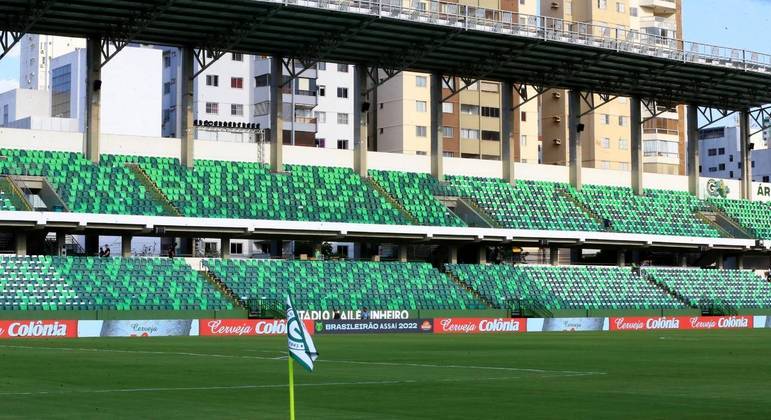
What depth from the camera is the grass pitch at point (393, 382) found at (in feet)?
68.5

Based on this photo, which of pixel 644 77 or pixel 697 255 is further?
pixel 697 255

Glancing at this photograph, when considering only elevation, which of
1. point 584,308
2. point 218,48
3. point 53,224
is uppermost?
point 218,48

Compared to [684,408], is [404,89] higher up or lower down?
higher up

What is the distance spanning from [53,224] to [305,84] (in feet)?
219

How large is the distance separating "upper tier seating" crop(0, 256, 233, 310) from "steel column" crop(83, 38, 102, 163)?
7325 millimetres

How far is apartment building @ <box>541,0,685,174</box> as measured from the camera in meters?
132

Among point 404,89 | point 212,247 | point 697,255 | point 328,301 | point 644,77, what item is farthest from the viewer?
point 404,89

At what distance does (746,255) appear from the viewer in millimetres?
99625

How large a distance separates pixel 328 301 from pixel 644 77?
99.4 ft

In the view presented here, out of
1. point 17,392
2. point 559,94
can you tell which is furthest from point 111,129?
point 17,392

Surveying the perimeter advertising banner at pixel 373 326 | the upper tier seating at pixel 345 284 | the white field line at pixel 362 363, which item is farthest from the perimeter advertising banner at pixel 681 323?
the white field line at pixel 362 363

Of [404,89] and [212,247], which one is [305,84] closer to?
[404,89]

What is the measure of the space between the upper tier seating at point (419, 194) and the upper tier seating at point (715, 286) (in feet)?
54.3

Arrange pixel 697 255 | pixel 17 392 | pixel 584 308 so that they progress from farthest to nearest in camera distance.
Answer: pixel 697 255, pixel 584 308, pixel 17 392
